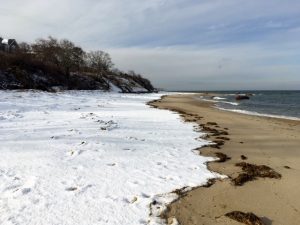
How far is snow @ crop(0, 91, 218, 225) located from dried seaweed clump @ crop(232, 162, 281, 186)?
53 centimetres

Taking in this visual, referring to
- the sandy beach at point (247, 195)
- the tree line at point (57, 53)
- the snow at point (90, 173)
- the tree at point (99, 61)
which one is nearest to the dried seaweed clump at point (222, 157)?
the sandy beach at point (247, 195)

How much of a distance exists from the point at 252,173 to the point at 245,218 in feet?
7.68

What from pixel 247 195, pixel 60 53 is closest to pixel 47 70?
pixel 60 53

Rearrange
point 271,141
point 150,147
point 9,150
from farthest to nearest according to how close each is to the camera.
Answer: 1. point 271,141
2. point 150,147
3. point 9,150

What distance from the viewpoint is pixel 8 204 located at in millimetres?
4770

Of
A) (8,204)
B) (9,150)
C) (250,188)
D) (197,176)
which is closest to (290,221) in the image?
(250,188)

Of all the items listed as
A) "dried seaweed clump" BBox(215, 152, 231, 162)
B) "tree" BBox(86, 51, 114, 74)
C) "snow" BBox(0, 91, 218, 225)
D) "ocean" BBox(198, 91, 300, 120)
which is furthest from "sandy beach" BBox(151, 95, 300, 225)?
"tree" BBox(86, 51, 114, 74)

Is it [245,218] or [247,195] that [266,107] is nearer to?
[247,195]

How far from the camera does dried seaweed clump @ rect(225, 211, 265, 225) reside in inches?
178

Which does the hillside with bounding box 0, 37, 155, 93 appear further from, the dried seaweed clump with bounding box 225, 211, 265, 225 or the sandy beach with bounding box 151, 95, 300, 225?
the dried seaweed clump with bounding box 225, 211, 265, 225

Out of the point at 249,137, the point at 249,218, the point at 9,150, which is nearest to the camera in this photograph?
the point at 249,218

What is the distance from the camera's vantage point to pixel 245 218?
4602mm

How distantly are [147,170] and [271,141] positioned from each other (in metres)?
6.15

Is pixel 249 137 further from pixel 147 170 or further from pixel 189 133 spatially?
pixel 147 170
